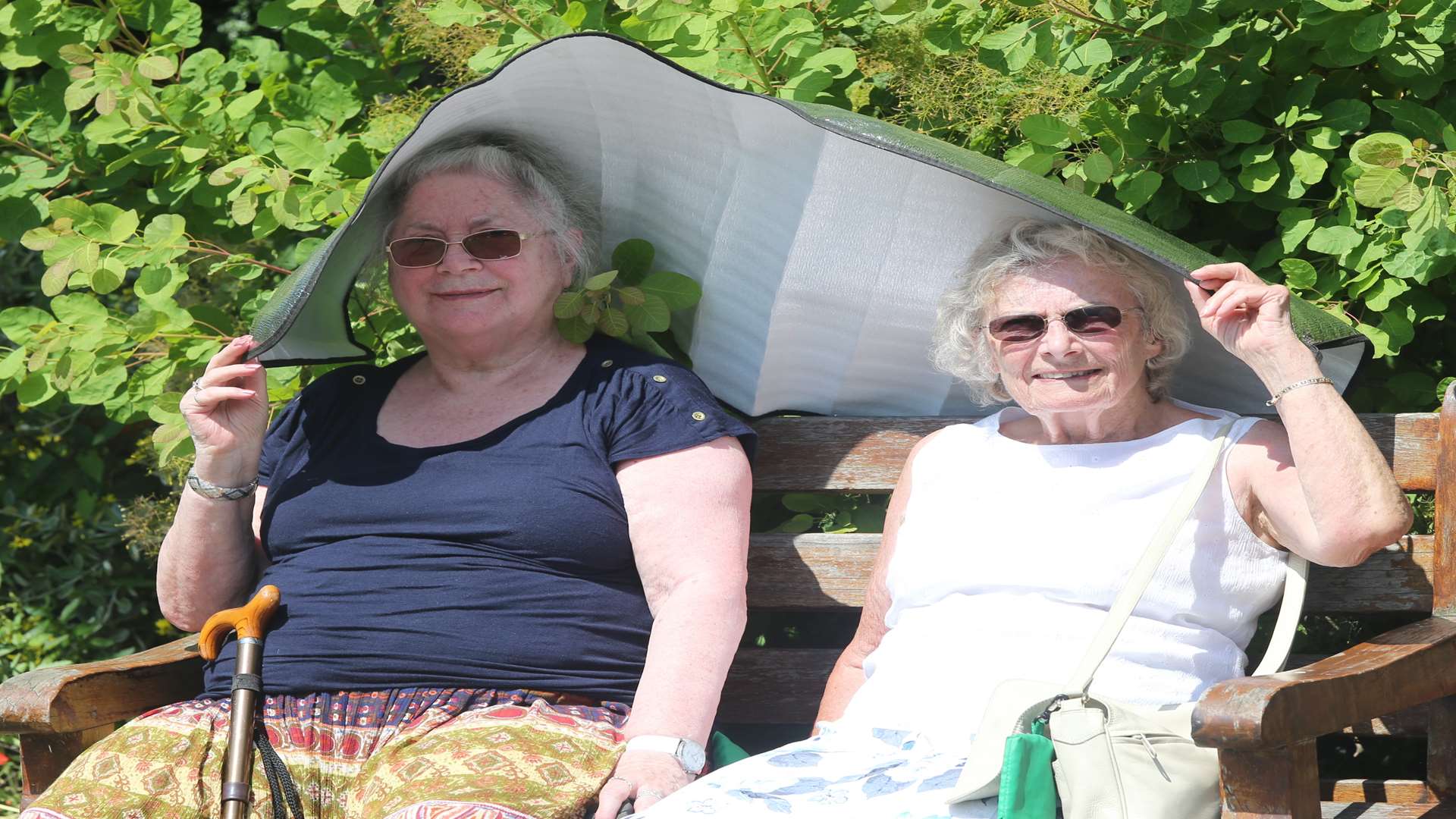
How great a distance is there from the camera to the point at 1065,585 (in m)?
2.46

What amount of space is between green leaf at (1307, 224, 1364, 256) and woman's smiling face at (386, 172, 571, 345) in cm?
147

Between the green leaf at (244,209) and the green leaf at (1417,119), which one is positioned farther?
the green leaf at (244,209)

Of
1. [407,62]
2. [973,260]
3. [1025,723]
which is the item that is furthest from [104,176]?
[1025,723]

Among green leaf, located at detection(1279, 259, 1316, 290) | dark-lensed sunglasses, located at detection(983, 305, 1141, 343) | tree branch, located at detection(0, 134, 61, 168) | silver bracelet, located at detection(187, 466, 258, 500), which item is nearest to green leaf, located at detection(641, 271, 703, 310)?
dark-lensed sunglasses, located at detection(983, 305, 1141, 343)

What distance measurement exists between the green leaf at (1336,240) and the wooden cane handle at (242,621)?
2.02 metres

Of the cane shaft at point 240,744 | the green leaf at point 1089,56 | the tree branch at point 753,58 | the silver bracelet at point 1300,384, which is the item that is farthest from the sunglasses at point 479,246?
the silver bracelet at point 1300,384

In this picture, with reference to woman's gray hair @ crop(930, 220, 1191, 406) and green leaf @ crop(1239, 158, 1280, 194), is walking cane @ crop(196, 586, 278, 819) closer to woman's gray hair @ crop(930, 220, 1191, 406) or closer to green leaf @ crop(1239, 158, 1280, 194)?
woman's gray hair @ crop(930, 220, 1191, 406)

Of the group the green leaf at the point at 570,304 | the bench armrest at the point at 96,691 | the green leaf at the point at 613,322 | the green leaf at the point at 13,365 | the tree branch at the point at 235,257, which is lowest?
the bench armrest at the point at 96,691

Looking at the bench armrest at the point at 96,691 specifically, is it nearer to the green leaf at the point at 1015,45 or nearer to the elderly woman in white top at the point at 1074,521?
→ the elderly woman in white top at the point at 1074,521

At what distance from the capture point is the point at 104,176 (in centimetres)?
354

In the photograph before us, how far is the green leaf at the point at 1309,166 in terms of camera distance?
2689 mm

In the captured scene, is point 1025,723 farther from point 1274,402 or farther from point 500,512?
point 500,512

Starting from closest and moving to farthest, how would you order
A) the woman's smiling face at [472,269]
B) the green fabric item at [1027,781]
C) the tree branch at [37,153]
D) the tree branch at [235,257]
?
the green fabric item at [1027,781], the woman's smiling face at [472,269], the tree branch at [235,257], the tree branch at [37,153]

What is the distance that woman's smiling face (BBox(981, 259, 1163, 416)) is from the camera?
252cm
